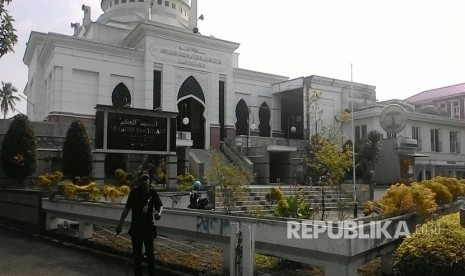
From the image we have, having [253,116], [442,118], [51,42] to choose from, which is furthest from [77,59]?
[442,118]

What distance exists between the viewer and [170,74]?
102 ft

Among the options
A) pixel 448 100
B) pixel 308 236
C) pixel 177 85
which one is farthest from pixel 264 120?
pixel 308 236

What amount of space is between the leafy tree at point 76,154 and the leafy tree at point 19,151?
60.2 inches

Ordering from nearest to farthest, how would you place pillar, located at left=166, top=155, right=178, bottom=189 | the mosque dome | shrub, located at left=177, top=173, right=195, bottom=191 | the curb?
the curb, shrub, located at left=177, top=173, right=195, bottom=191, pillar, located at left=166, top=155, right=178, bottom=189, the mosque dome

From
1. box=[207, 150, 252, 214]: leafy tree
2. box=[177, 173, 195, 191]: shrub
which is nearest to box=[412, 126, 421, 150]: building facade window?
box=[177, 173, 195, 191]: shrub

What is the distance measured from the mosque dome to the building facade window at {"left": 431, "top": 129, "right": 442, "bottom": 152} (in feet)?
78.1

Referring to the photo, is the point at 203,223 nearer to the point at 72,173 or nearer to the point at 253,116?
the point at 72,173

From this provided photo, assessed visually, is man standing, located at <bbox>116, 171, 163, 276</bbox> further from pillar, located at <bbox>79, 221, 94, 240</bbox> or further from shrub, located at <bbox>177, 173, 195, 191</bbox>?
shrub, located at <bbox>177, 173, 195, 191</bbox>

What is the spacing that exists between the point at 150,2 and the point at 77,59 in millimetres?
12328

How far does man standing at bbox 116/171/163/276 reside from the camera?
6.73 metres

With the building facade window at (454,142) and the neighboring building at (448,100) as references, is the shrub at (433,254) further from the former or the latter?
the neighboring building at (448,100)

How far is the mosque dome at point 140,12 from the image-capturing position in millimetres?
37938

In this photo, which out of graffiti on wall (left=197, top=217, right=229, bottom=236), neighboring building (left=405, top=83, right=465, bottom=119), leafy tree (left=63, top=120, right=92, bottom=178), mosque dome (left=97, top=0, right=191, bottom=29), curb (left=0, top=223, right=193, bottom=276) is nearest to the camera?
graffiti on wall (left=197, top=217, right=229, bottom=236)

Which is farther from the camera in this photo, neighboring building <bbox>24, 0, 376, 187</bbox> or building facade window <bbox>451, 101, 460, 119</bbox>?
building facade window <bbox>451, 101, 460, 119</bbox>
